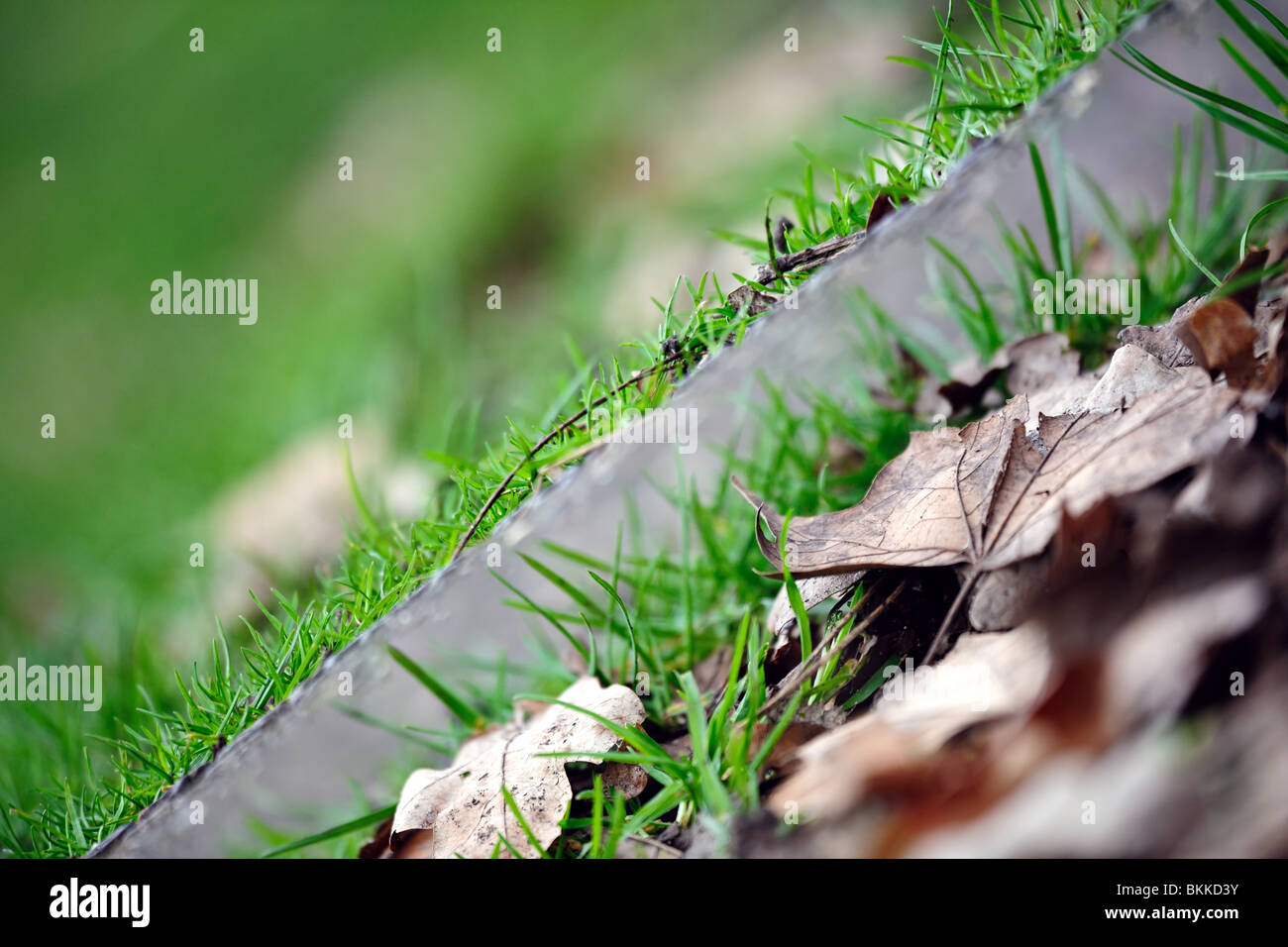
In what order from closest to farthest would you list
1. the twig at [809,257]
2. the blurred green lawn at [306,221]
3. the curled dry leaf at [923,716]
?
the curled dry leaf at [923,716] → the twig at [809,257] → the blurred green lawn at [306,221]

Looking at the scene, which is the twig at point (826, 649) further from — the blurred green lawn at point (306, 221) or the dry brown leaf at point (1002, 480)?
the blurred green lawn at point (306, 221)

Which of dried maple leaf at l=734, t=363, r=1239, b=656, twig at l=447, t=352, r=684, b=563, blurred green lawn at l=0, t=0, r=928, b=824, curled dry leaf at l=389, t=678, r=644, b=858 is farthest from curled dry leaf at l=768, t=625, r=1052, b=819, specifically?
blurred green lawn at l=0, t=0, r=928, b=824

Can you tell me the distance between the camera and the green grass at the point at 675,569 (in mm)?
1066

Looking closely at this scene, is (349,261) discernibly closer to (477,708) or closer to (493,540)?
(477,708)

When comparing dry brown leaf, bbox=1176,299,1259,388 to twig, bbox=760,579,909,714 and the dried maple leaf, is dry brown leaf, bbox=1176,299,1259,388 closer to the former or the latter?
the dried maple leaf

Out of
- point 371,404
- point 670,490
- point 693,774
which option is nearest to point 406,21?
point 371,404

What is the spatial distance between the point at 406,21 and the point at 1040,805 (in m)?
5.30

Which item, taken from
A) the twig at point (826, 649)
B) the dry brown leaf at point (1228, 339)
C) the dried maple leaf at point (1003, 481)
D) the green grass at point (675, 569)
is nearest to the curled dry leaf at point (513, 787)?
the green grass at point (675, 569)

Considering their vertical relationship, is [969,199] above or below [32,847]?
above

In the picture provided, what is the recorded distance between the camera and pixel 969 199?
118 centimetres

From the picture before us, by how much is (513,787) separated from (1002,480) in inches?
27.9

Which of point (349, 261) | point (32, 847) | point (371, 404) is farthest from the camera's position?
point (349, 261)

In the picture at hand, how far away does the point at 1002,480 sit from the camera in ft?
3.28

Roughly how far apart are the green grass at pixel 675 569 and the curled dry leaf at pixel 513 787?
5 centimetres
